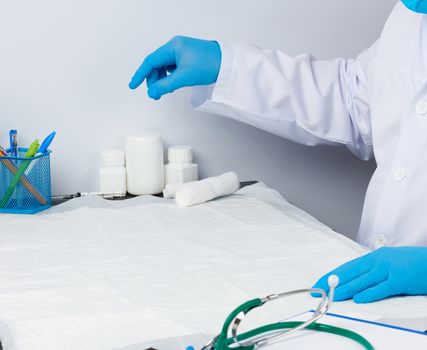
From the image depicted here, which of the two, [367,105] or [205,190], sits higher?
[367,105]

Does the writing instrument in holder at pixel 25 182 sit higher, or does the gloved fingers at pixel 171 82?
the gloved fingers at pixel 171 82

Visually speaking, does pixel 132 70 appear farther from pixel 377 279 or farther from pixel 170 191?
pixel 377 279

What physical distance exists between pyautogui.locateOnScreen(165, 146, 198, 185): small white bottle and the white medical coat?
0.11 metres

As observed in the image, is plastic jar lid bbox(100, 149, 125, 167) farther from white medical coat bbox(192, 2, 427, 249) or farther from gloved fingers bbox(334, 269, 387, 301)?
gloved fingers bbox(334, 269, 387, 301)

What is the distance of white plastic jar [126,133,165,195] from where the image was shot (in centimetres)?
145

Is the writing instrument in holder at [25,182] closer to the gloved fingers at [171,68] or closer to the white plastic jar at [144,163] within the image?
the white plastic jar at [144,163]

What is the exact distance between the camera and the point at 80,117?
149 centimetres

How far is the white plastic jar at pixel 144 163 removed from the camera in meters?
1.45

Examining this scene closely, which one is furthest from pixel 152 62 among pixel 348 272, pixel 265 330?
pixel 265 330

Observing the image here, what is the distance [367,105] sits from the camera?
1.44m

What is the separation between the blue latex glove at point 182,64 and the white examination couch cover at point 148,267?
236 mm

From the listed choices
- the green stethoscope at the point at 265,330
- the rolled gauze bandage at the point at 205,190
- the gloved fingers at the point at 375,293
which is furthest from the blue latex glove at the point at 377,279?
the rolled gauze bandage at the point at 205,190

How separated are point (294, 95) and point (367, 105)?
0.15 m

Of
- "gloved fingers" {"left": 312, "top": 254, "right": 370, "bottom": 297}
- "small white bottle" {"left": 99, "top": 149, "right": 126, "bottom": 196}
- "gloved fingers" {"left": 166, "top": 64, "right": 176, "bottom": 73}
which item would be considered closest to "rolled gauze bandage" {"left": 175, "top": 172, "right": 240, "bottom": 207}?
"small white bottle" {"left": 99, "top": 149, "right": 126, "bottom": 196}
